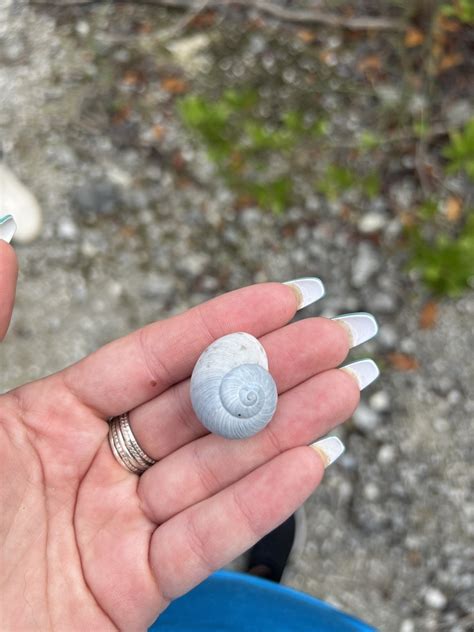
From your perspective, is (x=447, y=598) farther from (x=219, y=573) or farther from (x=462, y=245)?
(x=462, y=245)

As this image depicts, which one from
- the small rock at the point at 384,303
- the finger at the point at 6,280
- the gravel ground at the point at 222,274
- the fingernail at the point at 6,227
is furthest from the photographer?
the small rock at the point at 384,303

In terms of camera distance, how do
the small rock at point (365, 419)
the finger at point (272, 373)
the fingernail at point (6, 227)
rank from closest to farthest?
the fingernail at point (6, 227) → the finger at point (272, 373) → the small rock at point (365, 419)

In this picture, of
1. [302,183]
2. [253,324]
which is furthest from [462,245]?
[253,324]

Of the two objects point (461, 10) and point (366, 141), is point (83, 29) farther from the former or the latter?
point (461, 10)

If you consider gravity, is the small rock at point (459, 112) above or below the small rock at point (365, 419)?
above

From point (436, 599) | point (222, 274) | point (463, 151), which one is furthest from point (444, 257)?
point (436, 599)

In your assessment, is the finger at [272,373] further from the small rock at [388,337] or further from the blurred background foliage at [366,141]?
the blurred background foliage at [366,141]

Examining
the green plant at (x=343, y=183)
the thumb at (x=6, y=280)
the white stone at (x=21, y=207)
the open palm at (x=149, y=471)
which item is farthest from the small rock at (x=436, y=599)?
the white stone at (x=21, y=207)
